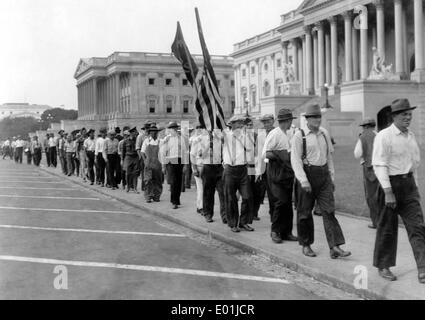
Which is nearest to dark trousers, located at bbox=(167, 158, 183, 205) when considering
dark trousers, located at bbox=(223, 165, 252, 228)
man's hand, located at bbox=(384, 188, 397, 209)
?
dark trousers, located at bbox=(223, 165, 252, 228)

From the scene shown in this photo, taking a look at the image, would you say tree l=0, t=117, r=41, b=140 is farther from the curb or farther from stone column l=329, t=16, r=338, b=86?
the curb

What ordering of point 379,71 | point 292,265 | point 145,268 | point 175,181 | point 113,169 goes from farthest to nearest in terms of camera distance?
1. point 379,71
2. point 113,169
3. point 175,181
4. point 292,265
5. point 145,268

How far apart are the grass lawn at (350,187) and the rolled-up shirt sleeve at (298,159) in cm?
428

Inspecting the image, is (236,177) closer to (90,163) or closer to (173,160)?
(173,160)

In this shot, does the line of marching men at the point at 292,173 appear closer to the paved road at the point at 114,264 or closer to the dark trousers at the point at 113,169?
the paved road at the point at 114,264

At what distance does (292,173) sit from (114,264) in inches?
124

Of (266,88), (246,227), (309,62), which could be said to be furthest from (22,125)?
(246,227)

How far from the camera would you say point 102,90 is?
114062mm

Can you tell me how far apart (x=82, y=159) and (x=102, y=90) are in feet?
308

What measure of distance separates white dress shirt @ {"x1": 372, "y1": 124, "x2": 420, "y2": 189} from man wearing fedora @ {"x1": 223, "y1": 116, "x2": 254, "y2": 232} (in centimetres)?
382

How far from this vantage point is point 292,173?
8.98 m

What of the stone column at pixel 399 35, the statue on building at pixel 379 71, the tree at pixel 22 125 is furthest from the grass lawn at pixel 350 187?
the tree at pixel 22 125

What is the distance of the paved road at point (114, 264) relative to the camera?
6.18 metres

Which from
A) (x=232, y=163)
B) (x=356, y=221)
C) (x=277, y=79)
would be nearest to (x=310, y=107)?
(x=232, y=163)
